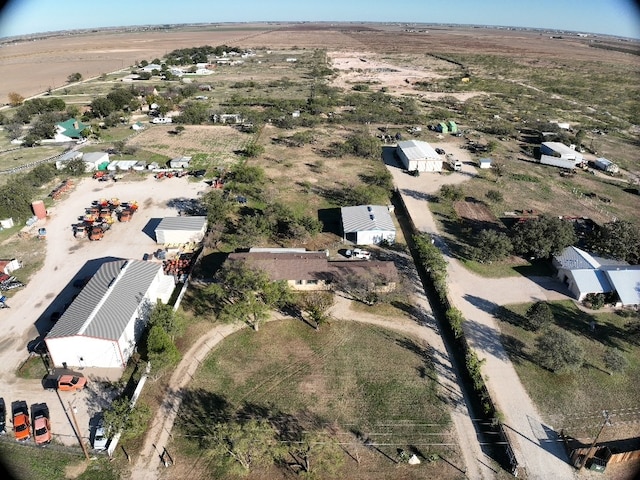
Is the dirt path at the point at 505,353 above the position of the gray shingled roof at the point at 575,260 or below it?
below

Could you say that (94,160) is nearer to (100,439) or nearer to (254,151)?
(254,151)

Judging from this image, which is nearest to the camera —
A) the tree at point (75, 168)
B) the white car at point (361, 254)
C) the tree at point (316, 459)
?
the tree at point (316, 459)

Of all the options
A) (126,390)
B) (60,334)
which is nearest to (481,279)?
(126,390)

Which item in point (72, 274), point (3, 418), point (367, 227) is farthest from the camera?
point (367, 227)

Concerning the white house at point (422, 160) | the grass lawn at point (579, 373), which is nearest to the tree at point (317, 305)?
the grass lawn at point (579, 373)

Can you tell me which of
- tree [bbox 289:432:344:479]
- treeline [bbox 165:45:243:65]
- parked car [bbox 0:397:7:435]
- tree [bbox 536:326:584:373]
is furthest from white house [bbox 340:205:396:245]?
treeline [bbox 165:45:243:65]

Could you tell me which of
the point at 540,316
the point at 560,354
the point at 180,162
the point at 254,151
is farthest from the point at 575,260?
the point at 180,162

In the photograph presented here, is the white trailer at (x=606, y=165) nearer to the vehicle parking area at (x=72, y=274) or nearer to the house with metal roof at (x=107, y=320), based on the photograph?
the vehicle parking area at (x=72, y=274)
